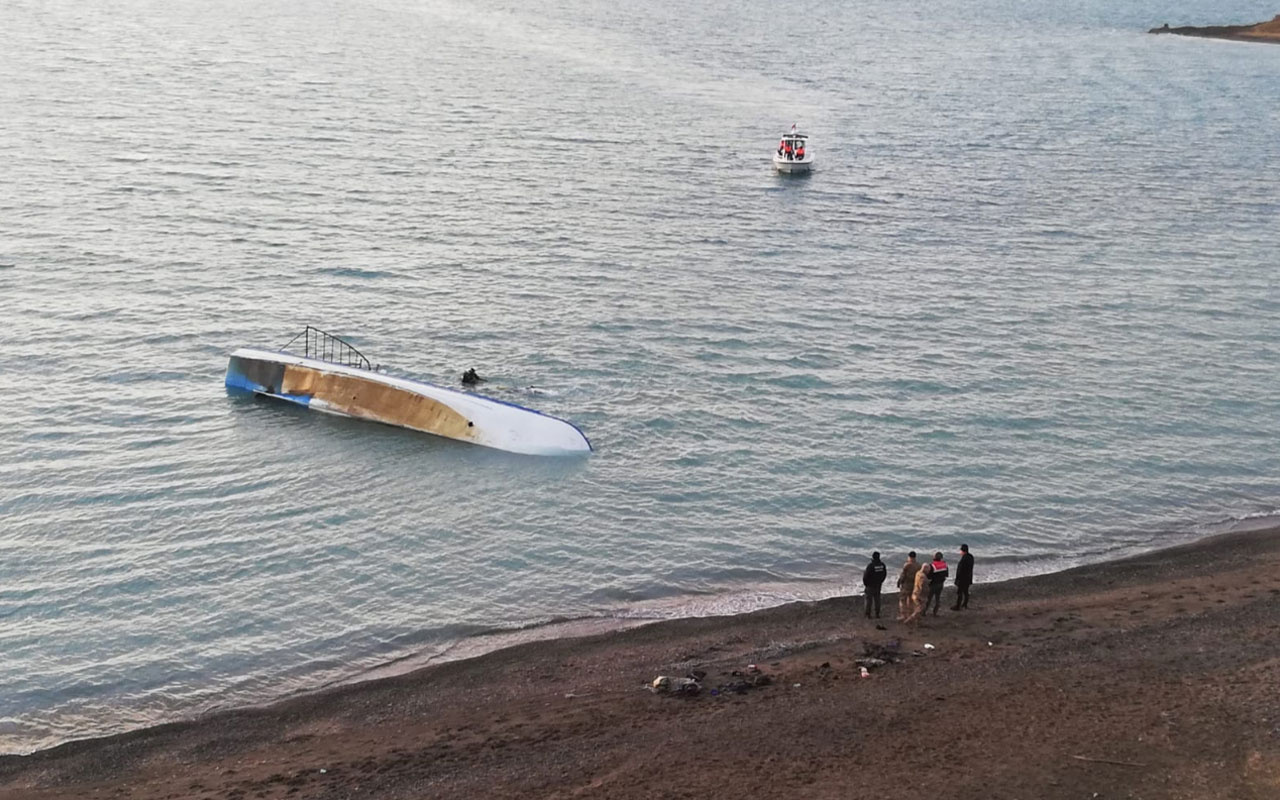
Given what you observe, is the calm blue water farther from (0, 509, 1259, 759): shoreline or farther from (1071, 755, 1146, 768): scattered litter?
(1071, 755, 1146, 768): scattered litter

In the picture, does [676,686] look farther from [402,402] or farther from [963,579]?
[402,402]

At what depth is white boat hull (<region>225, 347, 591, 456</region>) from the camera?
40.4 m

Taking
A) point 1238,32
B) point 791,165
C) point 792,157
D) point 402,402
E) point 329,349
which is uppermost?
point 1238,32

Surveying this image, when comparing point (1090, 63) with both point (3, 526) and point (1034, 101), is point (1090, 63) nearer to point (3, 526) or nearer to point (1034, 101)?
point (1034, 101)

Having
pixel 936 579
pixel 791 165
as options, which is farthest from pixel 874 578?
pixel 791 165

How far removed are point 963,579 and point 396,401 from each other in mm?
19181

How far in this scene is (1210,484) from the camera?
132 feet

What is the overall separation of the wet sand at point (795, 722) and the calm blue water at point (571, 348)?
243 centimetres

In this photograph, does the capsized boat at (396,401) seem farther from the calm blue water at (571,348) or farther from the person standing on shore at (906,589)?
the person standing on shore at (906,589)

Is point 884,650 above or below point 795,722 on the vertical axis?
above

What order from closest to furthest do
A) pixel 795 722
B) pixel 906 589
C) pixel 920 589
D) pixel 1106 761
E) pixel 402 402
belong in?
1. pixel 1106 761
2. pixel 795 722
3. pixel 920 589
4. pixel 906 589
5. pixel 402 402

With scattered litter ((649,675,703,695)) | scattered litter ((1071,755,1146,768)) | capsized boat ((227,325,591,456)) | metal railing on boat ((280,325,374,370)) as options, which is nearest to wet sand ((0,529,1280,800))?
scattered litter ((1071,755,1146,768))

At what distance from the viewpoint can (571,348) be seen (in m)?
49.3

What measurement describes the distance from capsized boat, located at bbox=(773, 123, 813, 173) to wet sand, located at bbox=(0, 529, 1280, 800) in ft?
169
